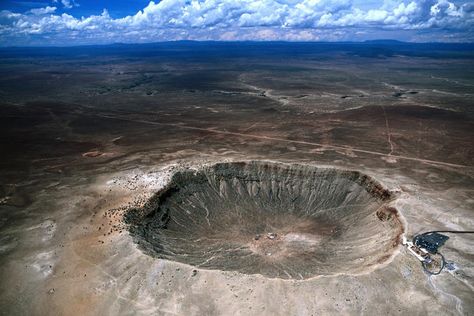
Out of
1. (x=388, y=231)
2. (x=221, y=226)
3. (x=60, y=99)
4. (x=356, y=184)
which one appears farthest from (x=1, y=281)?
(x=60, y=99)

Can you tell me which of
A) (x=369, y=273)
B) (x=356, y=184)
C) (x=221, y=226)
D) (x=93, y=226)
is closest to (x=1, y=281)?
(x=93, y=226)

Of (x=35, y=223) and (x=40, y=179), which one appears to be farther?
(x=40, y=179)

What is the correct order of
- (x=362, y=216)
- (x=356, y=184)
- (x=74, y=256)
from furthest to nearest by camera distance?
(x=356, y=184) → (x=362, y=216) → (x=74, y=256)

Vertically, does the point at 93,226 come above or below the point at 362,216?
above

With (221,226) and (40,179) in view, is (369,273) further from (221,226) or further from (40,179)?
(40,179)

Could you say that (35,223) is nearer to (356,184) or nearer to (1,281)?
(1,281)

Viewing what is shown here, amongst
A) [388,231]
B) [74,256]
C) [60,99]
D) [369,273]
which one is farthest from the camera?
[60,99]
